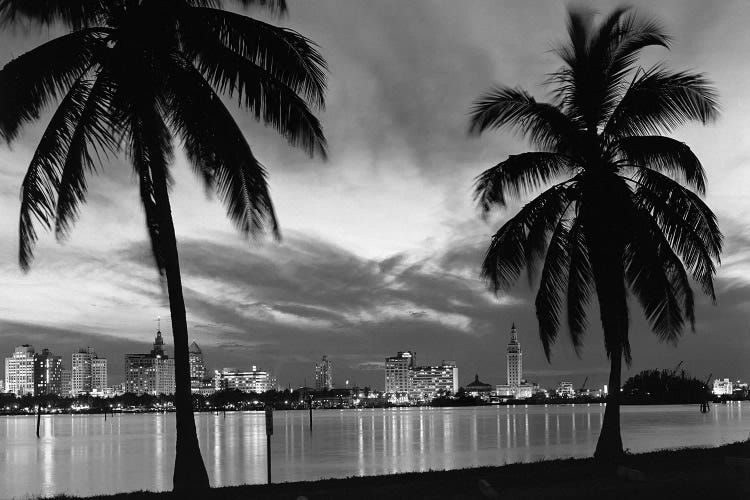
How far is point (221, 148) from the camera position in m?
14.9

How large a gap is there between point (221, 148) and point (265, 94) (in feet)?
4.42

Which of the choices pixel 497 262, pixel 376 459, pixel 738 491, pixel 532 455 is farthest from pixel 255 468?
pixel 738 491

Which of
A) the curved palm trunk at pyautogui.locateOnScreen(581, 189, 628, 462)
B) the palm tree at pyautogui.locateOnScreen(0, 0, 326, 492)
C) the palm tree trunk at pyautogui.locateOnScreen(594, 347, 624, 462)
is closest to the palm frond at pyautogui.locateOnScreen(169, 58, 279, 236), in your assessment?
the palm tree at pyautogui.locateOnScreen(0, 0, 326, 492)

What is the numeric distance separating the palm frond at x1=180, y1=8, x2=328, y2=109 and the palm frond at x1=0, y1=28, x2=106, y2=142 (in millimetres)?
1699

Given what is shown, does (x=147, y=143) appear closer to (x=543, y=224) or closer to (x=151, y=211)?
(x=151, y=211)

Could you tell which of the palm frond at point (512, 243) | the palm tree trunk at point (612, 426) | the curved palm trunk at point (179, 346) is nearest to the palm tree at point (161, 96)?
the curved palm trunk at point (179, 346)

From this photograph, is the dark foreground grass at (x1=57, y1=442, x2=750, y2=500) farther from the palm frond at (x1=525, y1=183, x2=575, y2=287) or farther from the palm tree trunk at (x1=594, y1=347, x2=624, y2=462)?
the palm frond at (x1=525, y1=183, x2=575, y2=287)

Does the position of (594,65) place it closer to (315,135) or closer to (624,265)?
(624,265)

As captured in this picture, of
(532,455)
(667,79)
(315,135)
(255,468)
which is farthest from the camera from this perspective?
(532,455)

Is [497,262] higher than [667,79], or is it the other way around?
[667,79]

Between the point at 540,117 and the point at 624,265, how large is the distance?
13.5 feet

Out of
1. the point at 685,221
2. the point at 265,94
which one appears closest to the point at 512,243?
the point at 685,221

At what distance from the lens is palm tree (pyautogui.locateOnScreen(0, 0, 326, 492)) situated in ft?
47.9

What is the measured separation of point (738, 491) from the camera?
43.9 ft
